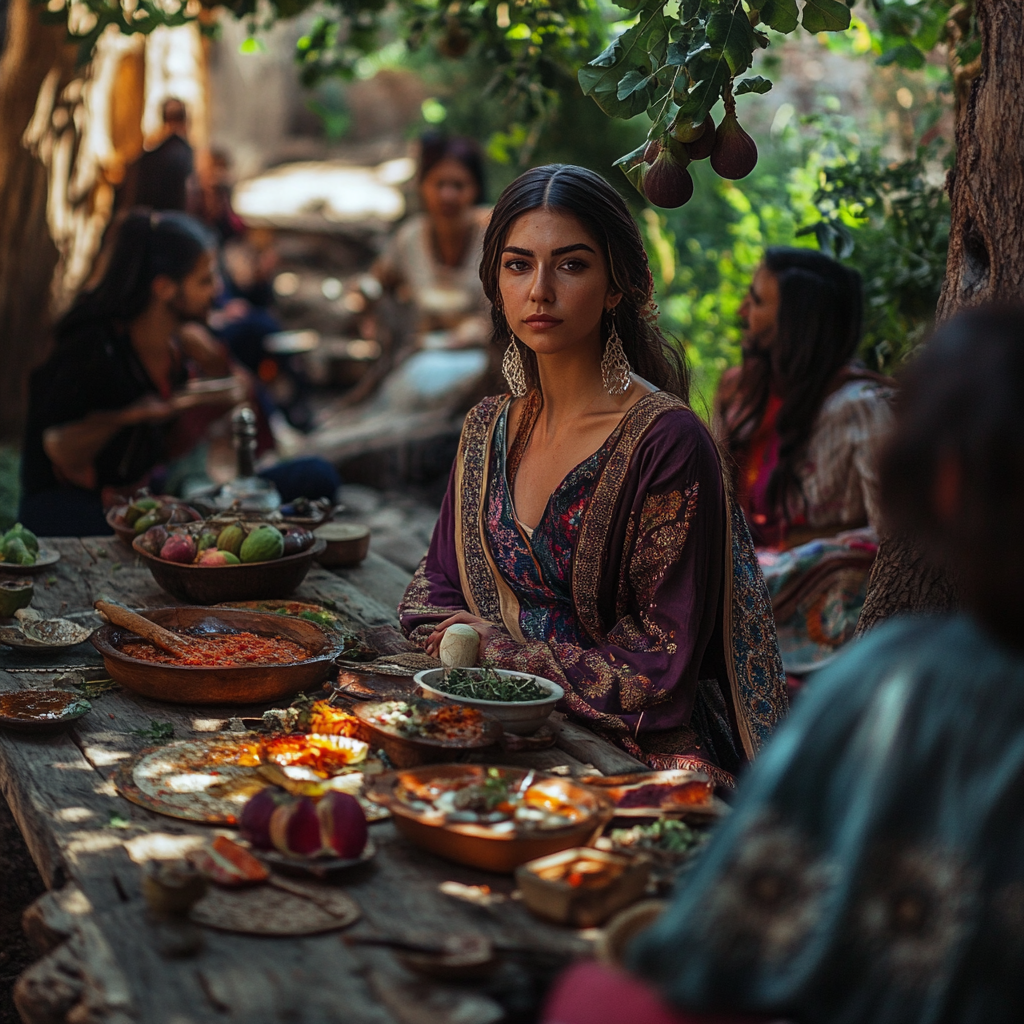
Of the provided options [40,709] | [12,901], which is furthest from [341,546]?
[40,709]

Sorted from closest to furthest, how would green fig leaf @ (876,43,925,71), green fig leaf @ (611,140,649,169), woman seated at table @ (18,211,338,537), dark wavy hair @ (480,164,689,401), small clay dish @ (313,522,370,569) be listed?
1. green fig leaf @ (611,140,649,169)
2. dark wavy hair @ (480,164,689,401)
3. small clay dish @ (313,522,370,569)
4. green fig leaf @ (876,43,925,71)
5. woman seated at table @ (18,211,338,537)

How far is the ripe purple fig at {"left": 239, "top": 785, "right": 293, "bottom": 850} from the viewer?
1787mm

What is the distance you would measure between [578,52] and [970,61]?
1.66m

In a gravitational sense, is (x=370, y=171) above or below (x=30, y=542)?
above

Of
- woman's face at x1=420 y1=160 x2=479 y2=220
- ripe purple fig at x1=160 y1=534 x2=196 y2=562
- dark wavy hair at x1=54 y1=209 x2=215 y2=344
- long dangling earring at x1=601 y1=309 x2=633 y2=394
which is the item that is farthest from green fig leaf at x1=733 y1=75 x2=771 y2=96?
woman's face at x1=420 y1=160 x2=479 y2=220

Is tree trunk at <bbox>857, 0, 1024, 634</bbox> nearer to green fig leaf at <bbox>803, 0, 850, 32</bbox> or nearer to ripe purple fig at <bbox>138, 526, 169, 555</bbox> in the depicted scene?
green fig leaf at <bbox>803, 0, 850, 32</bbox>

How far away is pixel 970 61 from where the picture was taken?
3.37 metres

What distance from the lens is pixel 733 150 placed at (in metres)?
2.53

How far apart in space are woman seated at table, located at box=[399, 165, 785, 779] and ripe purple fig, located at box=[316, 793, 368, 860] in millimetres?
819

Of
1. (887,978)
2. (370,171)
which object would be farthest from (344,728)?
(370,171)

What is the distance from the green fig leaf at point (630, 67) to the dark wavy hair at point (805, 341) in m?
1.81

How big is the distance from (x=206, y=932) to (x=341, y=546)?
86.7 inches

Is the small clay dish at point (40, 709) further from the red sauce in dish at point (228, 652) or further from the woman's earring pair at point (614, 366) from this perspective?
the woman's earring pair at point (614, 366)

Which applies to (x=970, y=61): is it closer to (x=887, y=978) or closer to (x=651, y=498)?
(x=651, y=498)
